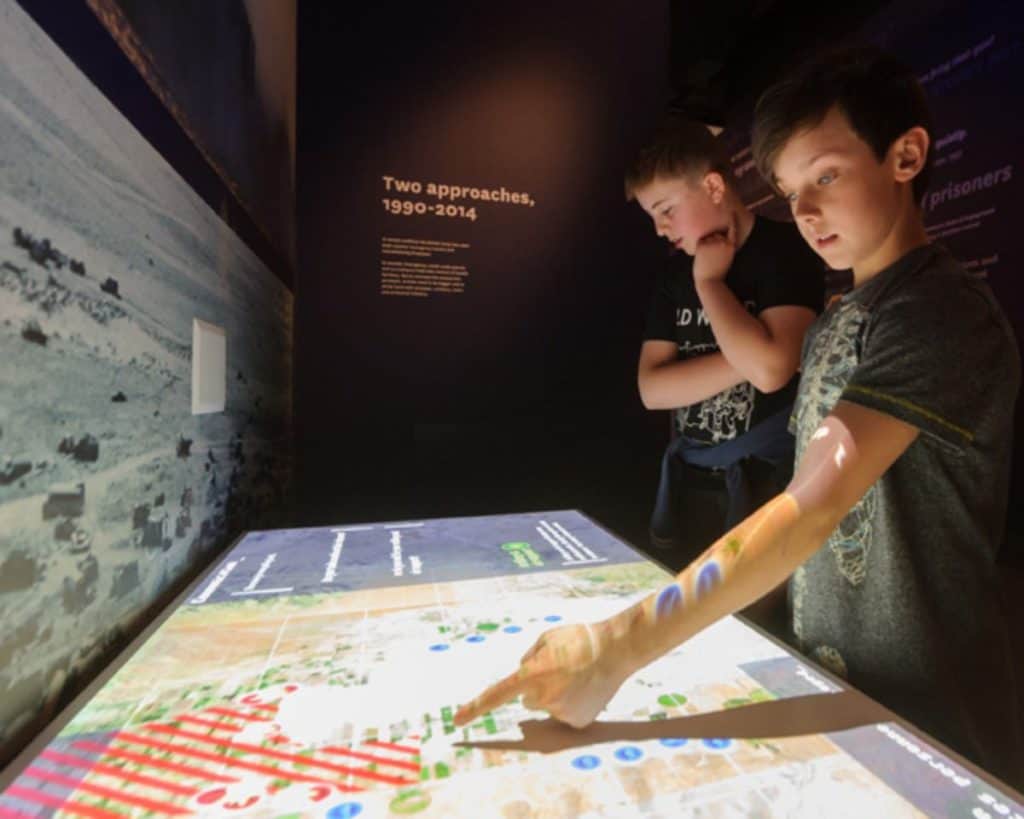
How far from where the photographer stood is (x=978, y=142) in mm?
2094

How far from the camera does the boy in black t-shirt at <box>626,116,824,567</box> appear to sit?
1.06 m

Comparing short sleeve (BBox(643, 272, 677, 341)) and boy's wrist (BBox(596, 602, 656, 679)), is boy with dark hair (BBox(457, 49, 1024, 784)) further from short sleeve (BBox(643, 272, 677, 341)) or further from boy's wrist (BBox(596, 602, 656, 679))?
short sleeve (BBox(643, 272, 677, 341))

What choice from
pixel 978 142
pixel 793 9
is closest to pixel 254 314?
pixel 978 142

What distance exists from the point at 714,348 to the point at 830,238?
0.43 metres

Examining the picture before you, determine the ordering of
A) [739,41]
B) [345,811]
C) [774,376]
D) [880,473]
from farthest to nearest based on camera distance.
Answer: [739,41] < [774,376] < [880,473] < [345,811]

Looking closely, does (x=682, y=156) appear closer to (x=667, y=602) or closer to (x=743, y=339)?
(x=743, y=339)

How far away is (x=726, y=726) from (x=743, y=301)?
0.87 m

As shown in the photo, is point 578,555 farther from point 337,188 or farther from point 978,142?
point 978,142

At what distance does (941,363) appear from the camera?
627 mm

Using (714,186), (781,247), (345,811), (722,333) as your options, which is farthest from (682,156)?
(345,811)

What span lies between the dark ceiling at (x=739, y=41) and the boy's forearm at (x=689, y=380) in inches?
98.5

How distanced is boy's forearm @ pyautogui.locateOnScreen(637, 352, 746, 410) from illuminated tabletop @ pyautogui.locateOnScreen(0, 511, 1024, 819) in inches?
21.2

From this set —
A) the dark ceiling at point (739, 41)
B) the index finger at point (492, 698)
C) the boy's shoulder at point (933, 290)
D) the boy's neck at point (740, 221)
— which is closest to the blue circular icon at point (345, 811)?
the index finger at point (492, 698)

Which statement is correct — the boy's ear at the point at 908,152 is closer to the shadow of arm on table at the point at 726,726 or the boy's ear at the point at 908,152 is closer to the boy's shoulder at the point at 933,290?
the boy's shoulder at the point at 933,290
